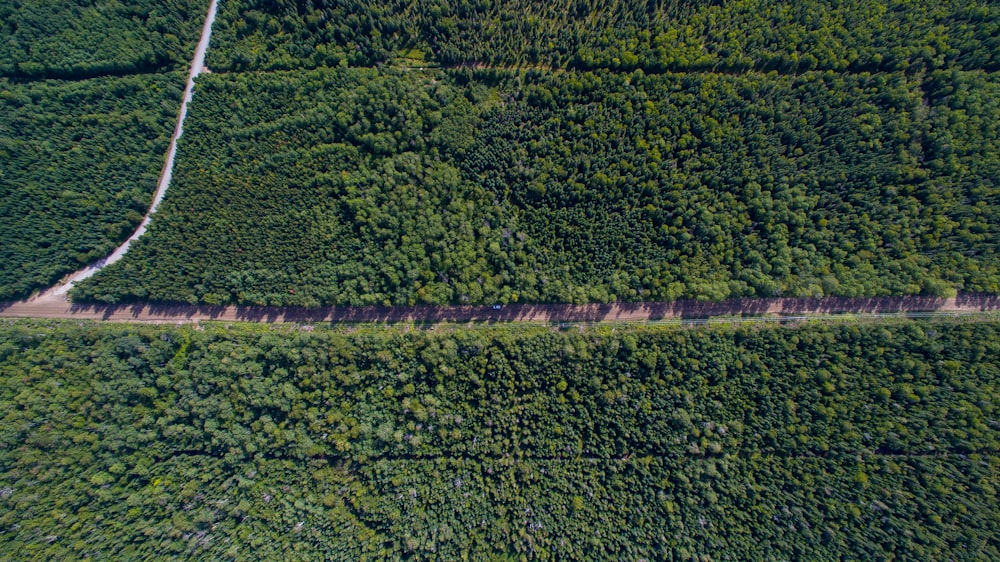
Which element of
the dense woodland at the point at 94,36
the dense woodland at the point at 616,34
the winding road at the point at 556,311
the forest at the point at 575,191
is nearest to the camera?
the forest at the point at 575,191

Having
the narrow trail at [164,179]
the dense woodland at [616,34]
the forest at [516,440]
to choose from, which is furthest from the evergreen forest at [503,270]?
the narrow trail at [164,179]

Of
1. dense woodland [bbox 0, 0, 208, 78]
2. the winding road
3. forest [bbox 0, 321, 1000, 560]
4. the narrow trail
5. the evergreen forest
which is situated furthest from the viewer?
dense woodland [bbox 0, 0, 208, 78]

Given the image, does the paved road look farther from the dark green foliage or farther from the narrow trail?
the dark green foliage

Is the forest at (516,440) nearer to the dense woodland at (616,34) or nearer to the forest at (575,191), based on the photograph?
the forest at (575,191)

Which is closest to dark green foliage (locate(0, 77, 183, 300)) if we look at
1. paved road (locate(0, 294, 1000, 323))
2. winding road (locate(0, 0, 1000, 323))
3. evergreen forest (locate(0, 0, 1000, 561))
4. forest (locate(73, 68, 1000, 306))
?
evergreen forest (locate(0, 0, 1000, 561))

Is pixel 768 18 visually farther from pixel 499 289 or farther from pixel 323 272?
pixel 323 272

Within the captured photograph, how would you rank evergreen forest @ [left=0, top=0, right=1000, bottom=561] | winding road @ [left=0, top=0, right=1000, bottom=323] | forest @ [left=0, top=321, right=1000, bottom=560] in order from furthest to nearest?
winding road @ [left=0, top=0, right=1000, bottom=323] < evergreen forest @ [left=0, top=0, right=1000, bottom=561] < forest @ [left=0, top=321, right=1000, bottom=560]
